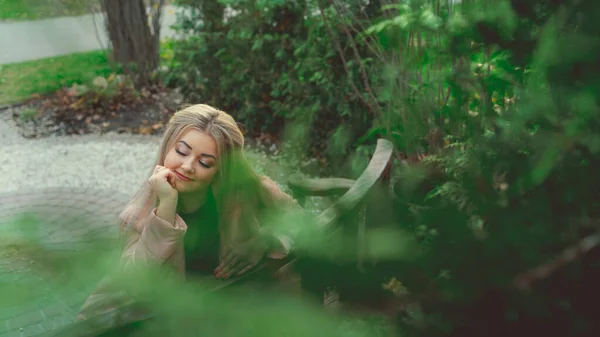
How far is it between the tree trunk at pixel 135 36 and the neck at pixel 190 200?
21.4 ft

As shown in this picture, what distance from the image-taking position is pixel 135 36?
8.17 metres

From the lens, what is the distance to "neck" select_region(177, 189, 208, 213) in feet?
6.23

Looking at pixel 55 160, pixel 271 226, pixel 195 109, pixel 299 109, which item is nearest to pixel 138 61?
pixel 55 160

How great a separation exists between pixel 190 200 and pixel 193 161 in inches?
5.2

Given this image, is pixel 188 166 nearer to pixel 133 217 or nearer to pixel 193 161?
pixel 193 161

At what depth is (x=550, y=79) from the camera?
0.56 meters

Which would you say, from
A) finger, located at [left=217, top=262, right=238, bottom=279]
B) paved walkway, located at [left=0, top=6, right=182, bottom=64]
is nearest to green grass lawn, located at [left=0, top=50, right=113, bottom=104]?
paved walkway, located at [left=0, top=6, right=182, bottom=64]

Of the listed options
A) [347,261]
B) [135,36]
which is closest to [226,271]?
[347,261]

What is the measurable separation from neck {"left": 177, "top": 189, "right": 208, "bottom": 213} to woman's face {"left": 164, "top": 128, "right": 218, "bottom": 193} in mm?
17

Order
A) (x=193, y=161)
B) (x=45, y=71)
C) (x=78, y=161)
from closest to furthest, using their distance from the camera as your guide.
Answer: (x=193, y=161), (x=45, y=71), (x=78, y=161)

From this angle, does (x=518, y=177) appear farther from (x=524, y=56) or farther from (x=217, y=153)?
(x=217, y=153)

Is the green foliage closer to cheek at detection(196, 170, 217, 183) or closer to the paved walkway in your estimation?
cheek at detection(196, 170, 217, 183)

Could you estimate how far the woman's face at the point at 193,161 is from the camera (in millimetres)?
1972

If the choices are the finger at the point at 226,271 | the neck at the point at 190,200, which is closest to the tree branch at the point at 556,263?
the finger at the point at 226,271
